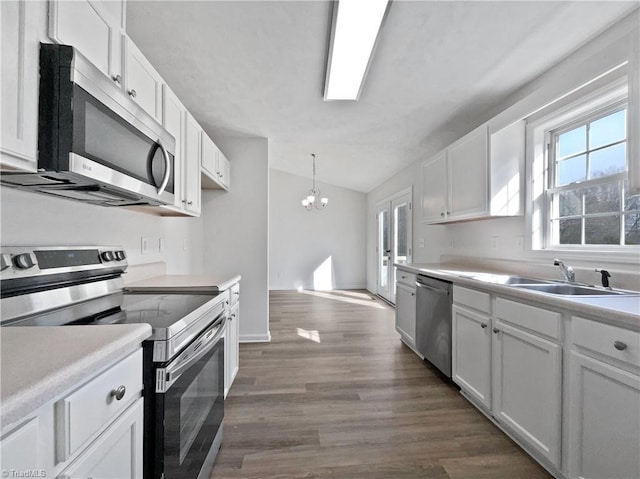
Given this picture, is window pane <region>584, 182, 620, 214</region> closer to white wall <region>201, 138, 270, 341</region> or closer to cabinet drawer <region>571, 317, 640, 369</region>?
cabinet drawer <region>571, 317, 640, 369</region>

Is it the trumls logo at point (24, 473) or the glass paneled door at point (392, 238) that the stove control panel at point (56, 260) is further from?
the glass paneled door at point (392, 238)

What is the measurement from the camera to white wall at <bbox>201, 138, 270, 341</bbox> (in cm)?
333

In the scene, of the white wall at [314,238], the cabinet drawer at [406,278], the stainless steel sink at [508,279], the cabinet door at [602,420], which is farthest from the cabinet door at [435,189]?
the white wall at [314,238]

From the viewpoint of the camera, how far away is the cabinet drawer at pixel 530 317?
53.7 inches

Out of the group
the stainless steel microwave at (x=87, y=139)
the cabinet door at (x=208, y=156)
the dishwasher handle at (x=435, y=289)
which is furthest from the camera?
the cabinet door at (x=208, y=156)

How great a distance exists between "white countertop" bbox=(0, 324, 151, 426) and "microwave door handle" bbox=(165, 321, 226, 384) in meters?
0.16

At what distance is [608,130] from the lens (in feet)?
5.96

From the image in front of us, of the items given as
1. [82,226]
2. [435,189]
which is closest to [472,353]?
[435,189]

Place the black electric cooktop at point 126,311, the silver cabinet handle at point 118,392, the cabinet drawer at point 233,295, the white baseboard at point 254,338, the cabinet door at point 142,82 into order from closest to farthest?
1. the silver cabinet handle at point 118,392
2. the black electric cooktop at point 126,311
3. the cabinet door at point 142,82
4. the cabinet drawer at point 233,295
5. the white baseboard at point 254,338

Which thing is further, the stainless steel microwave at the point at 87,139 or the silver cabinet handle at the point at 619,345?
the silver cabinet handle at the point at 619,345

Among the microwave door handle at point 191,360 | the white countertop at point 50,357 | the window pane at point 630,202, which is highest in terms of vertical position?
the window pane at point 630,202

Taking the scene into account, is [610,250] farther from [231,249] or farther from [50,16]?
[231,249]

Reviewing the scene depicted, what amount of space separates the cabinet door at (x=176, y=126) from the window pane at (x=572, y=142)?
2.80 metres

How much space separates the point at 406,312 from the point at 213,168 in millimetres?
2478
